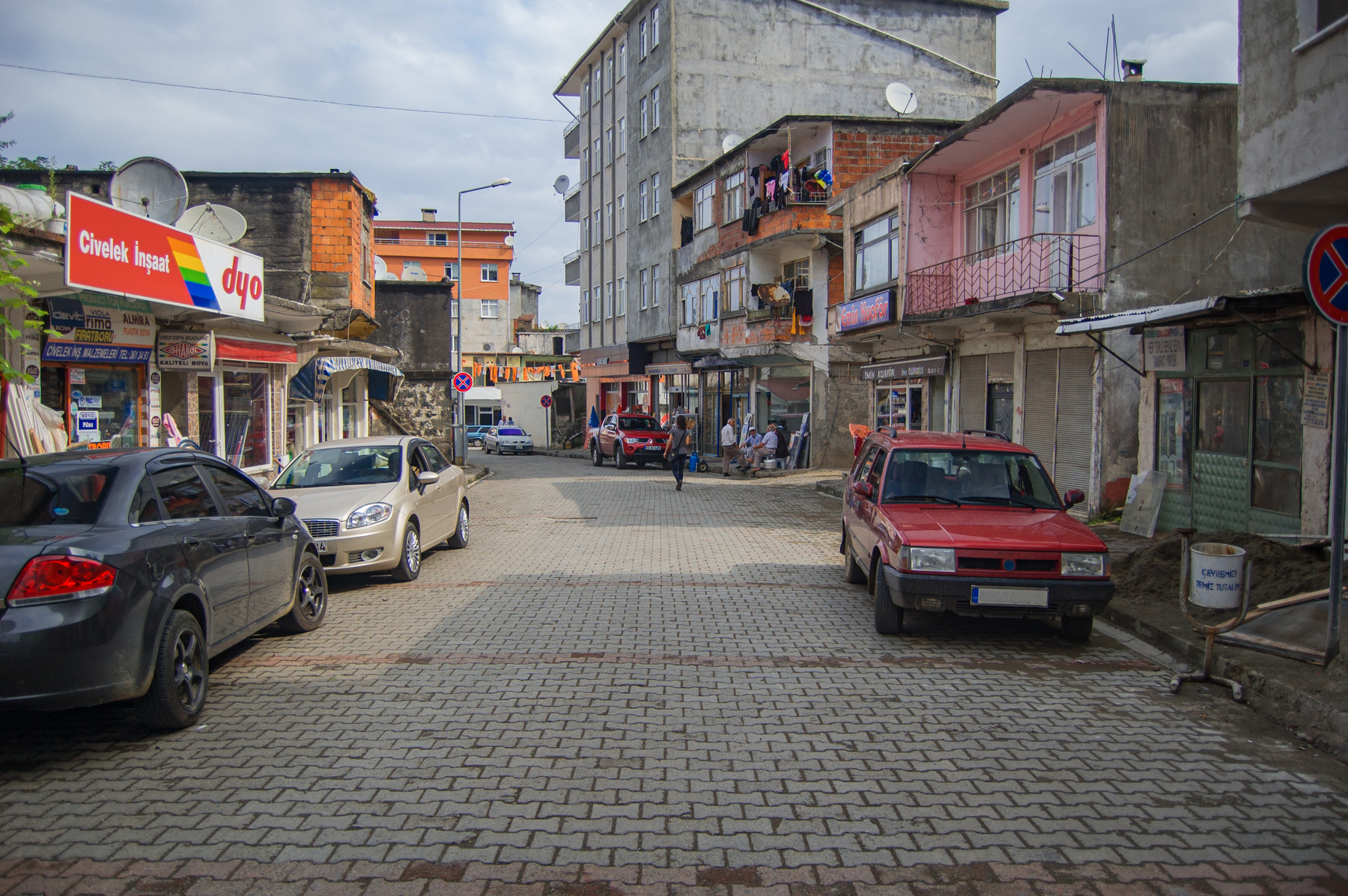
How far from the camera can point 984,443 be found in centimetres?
856

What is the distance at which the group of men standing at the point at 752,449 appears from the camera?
2780cm

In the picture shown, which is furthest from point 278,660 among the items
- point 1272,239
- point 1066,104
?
point 1272,239

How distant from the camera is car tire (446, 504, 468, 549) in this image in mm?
12406

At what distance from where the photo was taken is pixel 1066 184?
15828 millimetres

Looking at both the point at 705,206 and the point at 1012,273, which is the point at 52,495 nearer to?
the point at 1012,273

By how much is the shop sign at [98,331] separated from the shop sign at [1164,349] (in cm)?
1381

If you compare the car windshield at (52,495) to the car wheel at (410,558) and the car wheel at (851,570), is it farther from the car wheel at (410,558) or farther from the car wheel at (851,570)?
the car wheel at (851,570)

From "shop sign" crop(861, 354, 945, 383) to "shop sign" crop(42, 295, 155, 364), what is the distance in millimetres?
15687

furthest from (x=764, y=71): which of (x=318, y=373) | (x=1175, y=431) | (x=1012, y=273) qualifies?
(x=1175, y=431)

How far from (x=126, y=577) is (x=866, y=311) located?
19.3 m

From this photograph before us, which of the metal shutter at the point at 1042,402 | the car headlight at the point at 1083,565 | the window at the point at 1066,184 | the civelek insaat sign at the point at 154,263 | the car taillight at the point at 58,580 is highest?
the window at the point at 1066,184

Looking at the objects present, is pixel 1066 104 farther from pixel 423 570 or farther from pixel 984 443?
pixel 423 570

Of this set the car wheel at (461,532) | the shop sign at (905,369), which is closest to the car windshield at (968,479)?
the car wheel at (461,532)

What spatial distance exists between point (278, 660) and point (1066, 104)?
1454cm
